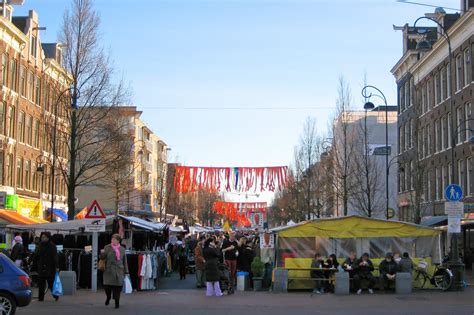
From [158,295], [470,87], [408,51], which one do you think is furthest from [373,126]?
[158,295]

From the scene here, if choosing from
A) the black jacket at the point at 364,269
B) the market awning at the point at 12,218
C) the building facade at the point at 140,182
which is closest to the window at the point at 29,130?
the building facade at the point at 140,182

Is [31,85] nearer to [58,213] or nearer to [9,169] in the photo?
[9,169]

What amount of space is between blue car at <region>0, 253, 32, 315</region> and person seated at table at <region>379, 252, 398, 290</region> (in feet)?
41.9

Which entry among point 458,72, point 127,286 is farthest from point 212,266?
point 458,72

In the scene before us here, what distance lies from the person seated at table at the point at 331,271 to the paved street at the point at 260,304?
3.82ft

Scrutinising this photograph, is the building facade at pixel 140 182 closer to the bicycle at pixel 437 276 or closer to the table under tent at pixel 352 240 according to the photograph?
the table under tent at pixel 352 240

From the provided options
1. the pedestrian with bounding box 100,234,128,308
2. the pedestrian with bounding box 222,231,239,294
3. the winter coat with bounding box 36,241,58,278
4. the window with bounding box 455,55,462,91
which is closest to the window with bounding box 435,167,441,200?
the window with bounding box 455,55,462,91

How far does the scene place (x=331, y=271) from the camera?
22.2m

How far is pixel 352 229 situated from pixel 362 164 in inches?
1204

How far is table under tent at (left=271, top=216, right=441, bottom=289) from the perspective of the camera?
77.8 feet

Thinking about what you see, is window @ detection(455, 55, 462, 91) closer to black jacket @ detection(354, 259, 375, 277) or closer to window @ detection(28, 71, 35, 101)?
black jacket @ detection(354, 259, 375, 277)

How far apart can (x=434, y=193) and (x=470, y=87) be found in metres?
11.0

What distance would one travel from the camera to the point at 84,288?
22.7m

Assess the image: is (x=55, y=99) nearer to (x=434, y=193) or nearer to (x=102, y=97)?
(x=102, y=97)
